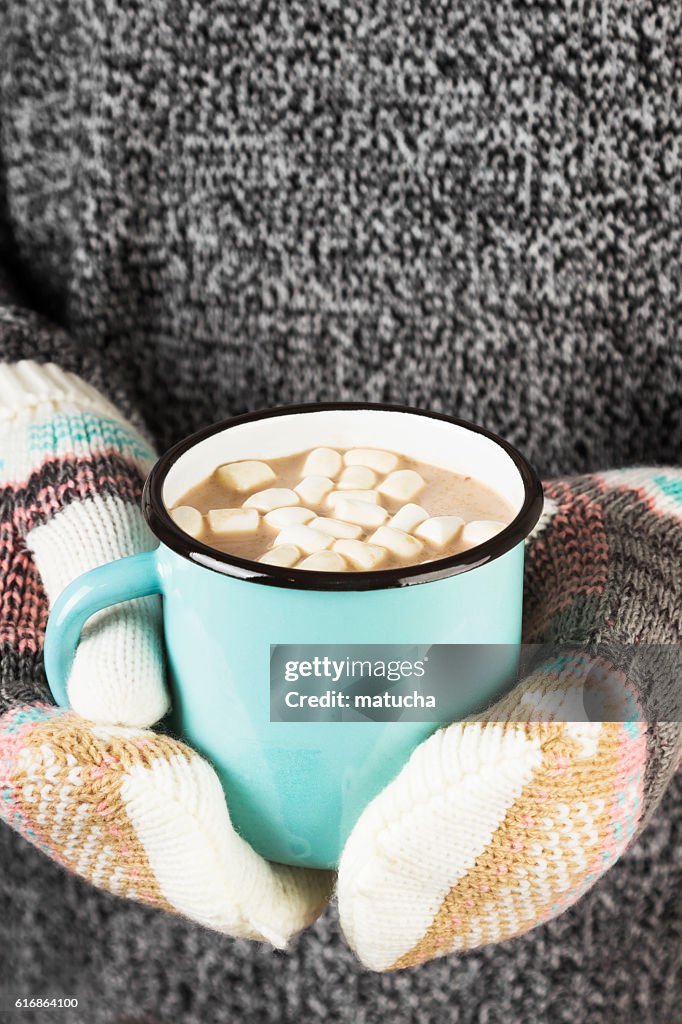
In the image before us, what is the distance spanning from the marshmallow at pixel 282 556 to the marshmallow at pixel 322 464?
0.07 m

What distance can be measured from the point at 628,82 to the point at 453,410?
218mm

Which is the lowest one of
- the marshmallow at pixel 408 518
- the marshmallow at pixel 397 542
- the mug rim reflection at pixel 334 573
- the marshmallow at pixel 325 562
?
the marshmallow at pixel 408 518

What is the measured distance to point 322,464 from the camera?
1.51 feet

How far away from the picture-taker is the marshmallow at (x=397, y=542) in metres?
0.40

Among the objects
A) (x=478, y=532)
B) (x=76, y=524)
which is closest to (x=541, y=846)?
(x=478, y=532)

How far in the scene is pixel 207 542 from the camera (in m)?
0.41

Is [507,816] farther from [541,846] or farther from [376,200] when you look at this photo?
[376,200]

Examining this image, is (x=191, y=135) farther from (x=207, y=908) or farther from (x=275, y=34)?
(x=207, y=908)

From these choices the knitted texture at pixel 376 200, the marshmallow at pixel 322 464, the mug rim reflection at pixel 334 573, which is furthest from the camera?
the knitted texture at pixel 376 200

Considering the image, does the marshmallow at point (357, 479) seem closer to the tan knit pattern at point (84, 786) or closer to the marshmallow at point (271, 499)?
the marshmallow at point (271, 499)

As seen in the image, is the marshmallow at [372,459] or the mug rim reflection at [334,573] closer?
the mug rim reflection at [334,573]

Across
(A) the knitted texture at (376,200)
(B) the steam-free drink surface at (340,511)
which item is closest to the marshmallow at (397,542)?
(B) the steam-free drink surface at (340,511)

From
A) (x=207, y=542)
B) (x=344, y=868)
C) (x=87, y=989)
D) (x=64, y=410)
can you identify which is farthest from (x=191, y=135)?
(x=87, y=989)

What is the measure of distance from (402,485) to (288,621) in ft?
0.35
